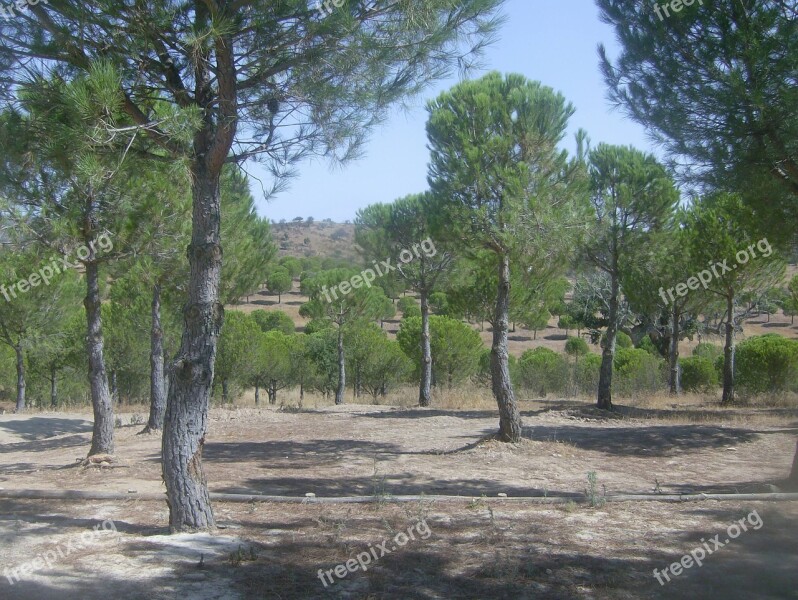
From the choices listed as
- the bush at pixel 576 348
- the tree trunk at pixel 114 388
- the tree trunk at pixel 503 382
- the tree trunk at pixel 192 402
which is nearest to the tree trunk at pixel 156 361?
the tree trunk at pixel 503 382

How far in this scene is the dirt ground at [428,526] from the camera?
13.9 ft

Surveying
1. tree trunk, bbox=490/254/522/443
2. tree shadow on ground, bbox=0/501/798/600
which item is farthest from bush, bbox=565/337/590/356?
tree shadow on ground, bbox=0/501/798/600

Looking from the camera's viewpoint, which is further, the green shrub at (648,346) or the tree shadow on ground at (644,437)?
the green shrub at (648,346)

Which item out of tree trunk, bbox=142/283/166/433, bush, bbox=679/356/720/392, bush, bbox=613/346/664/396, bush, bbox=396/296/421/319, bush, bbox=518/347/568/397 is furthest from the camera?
bush, bbox=396/296/421/319

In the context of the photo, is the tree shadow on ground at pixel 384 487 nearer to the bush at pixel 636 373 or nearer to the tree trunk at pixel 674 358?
the tree trunk at pixel 674 358

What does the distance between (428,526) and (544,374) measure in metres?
20.1

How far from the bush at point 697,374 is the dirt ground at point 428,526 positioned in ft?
43.5

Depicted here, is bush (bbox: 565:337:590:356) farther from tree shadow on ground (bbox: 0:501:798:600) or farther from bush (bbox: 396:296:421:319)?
tree shadow on ground (bbox: 0:501:798:600)

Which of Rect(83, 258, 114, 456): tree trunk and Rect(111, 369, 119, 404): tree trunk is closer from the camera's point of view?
Rect(83, 258, 114, 456): tree trunk

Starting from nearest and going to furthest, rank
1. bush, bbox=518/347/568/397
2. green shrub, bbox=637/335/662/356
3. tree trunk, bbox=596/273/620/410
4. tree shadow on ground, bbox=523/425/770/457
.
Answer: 1. tree shadow on ground, bbox=523/425/770/457
2. tree trunk, bbox=596/273/620/410
3. bush, bbox=518/347/568/397
4. green shrub, bbox=637/335/662/356

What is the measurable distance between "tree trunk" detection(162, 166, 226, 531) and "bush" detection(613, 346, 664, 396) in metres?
18.4

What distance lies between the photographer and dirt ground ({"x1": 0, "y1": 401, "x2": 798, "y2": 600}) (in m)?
4.23

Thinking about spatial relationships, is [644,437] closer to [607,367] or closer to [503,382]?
[503,382]

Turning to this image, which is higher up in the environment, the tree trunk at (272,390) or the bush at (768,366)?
the bush at (768,366)
